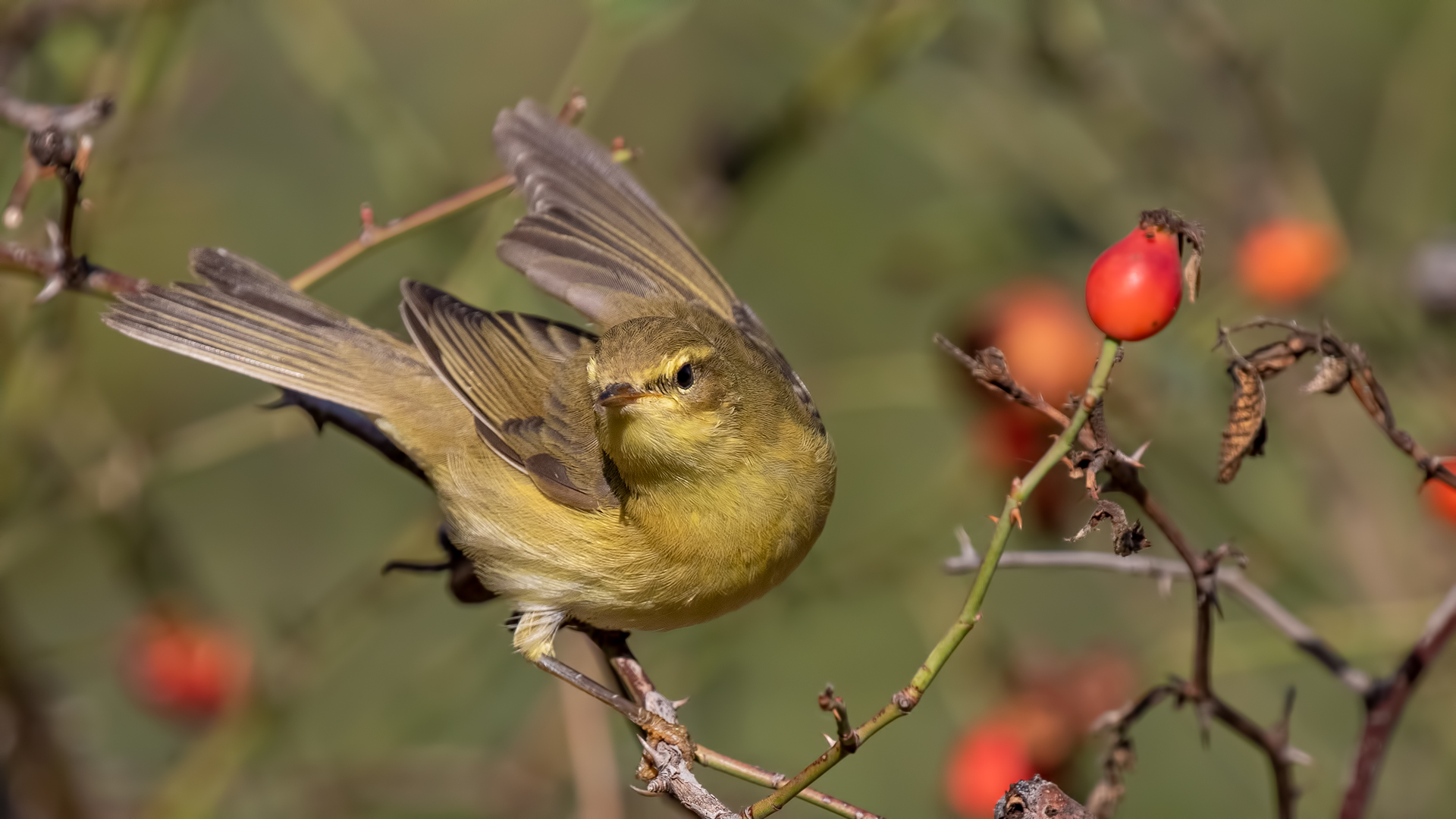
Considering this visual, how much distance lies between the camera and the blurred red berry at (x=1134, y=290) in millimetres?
2049

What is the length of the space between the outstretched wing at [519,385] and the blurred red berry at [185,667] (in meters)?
1.09

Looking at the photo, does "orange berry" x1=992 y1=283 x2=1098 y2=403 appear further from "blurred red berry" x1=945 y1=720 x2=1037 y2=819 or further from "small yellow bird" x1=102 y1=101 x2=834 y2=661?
"blurred red berry" x1=945 y1=720 x2=1037 y2=819

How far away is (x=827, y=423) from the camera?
6.51 metres

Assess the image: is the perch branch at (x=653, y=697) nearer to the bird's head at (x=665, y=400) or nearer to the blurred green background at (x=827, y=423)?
the blurred green background at (x=827, y=423)

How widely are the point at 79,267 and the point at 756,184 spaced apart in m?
1.99

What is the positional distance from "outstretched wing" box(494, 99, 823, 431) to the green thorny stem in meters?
1.65

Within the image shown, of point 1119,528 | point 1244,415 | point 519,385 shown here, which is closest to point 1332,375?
point 1244,415

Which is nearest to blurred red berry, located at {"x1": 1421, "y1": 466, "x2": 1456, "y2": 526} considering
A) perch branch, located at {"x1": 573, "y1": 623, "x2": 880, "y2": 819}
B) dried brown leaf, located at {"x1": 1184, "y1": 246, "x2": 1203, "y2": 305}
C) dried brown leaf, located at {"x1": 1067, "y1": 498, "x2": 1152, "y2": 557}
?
dried brown leaf, located at {"x1": 1184, "y1": 246, "x2": 1203, "y2": 305}

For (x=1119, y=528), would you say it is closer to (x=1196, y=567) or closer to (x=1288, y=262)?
(x=1196, y=567)

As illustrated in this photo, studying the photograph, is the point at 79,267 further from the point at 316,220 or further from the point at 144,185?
the point at 316,220

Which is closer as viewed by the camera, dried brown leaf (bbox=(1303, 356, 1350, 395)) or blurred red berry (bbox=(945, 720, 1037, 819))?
dried brown leaf (bbox=(1303, 356, 1350, 395))

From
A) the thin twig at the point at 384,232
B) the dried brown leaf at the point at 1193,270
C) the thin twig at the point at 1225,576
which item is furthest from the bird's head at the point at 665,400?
the dried brown leaf at the point at 1193,270

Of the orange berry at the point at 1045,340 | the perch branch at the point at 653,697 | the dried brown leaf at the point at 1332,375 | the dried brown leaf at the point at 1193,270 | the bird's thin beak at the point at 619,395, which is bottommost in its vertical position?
the perch branch at the point at 653,697

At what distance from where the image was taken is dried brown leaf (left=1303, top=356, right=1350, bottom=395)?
205cm
